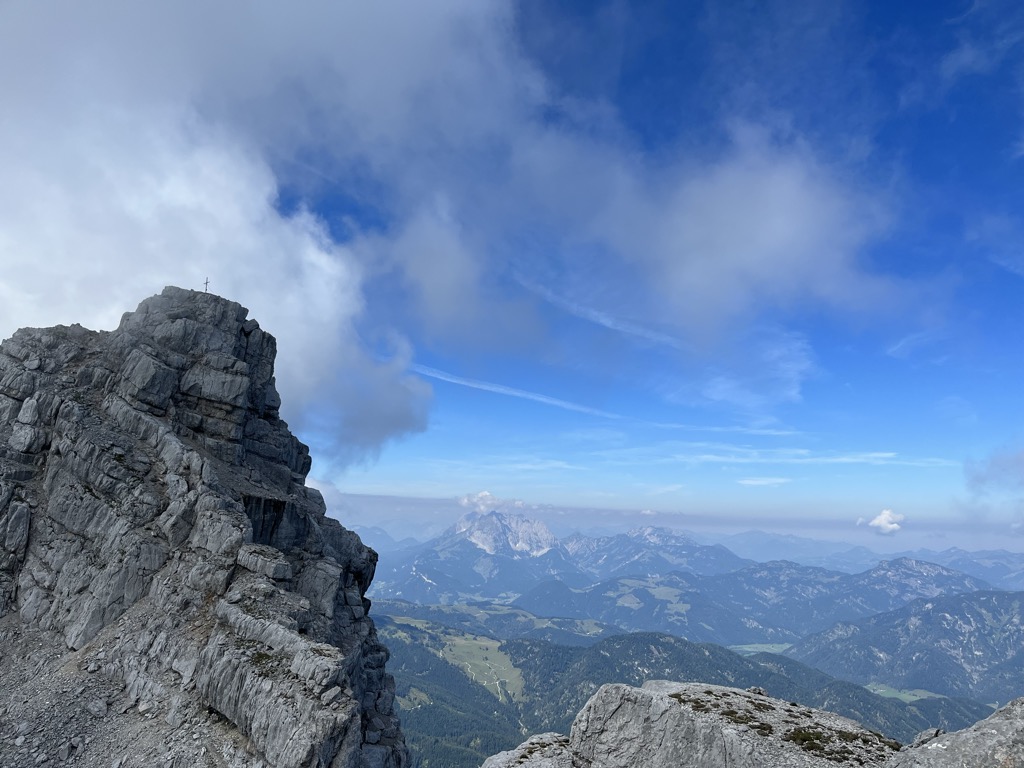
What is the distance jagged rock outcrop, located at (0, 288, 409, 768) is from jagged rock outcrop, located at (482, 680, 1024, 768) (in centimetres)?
1867

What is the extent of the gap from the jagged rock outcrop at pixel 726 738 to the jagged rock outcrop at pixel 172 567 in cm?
1867

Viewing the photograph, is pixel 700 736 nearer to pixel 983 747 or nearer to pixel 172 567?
pixel 983 747

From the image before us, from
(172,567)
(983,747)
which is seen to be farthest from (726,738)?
(172,567)

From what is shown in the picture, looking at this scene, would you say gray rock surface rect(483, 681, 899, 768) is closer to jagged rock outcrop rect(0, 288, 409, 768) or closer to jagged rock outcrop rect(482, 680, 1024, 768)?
jagged rock outcrop rect(482, 680, 1024, 768)

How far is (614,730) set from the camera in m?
37.7

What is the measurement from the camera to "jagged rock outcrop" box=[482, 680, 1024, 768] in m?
25.6

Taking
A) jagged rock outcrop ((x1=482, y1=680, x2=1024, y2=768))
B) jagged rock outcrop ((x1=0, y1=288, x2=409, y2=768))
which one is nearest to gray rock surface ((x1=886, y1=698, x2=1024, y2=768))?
jagged rock outcrop ((x1=482, y1=680, x2=1024, y2=768))

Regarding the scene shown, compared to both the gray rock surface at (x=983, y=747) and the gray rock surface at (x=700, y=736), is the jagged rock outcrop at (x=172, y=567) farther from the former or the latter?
the gray rock surface at (x=983, y=747)

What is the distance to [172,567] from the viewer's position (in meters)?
53.8

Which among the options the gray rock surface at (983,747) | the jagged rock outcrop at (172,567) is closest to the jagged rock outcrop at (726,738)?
the gray rock surface at (983,747)

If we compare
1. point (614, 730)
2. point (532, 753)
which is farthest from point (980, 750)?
point (532, 753)

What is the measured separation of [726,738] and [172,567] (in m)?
53.3

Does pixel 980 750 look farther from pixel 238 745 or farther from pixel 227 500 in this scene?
pixel 227 500

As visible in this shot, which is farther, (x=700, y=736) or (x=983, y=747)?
(x=700, y=736)
